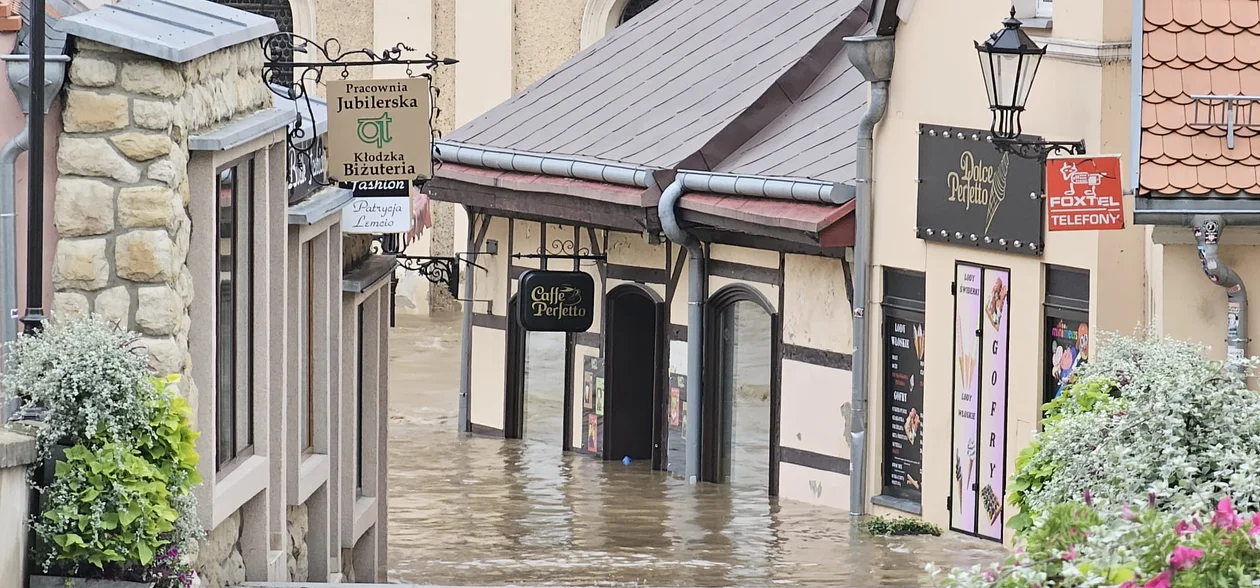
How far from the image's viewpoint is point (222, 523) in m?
7.32

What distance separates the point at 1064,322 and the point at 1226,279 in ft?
8.07

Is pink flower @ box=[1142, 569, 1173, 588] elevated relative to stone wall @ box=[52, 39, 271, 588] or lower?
lower

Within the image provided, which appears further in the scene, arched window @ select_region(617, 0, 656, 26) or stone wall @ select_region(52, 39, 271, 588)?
arched window @ select_region(617, 0, 656, 26)

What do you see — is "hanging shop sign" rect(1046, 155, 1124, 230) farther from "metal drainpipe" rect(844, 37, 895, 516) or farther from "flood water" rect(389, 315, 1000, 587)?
"metal drainpipe" rect(844, 37, 895, 516)

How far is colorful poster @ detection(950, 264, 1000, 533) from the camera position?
14.7 metres

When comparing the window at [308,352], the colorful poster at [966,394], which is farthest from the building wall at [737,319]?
the window at [308,352]

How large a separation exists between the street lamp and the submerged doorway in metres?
7.59

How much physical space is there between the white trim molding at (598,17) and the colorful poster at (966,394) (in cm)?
1319

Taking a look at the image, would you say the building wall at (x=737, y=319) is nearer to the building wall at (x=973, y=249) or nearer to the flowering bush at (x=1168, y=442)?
the building wall at (x=973, y=249)

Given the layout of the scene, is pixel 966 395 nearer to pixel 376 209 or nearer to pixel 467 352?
pixel 376 209

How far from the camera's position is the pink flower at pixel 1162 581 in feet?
14.8

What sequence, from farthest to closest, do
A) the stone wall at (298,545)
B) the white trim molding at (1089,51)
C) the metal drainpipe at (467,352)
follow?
1. the metal drainpipe at (467,352)
2. the white trim molding at (1089,51)
3. the stone wall at (298,545)

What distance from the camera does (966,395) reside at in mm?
14820

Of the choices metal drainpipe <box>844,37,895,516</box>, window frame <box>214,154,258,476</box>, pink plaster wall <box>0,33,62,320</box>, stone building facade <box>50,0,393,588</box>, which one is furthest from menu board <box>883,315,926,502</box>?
pink plaster wall <box>0,33,62,320</box>
